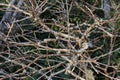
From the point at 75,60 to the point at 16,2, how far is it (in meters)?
1.27

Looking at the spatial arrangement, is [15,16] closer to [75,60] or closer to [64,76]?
[64,76]

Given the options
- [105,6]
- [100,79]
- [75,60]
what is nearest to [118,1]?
[105,6]

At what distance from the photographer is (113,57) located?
3.13 m

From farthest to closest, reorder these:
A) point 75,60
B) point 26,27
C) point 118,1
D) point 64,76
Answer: point 118,1, point 26,27, point 64,76, point 75,60

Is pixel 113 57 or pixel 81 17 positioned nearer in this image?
pixel 113 57

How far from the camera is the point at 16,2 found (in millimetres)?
3039

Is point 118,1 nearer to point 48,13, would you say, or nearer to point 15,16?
point 48,13

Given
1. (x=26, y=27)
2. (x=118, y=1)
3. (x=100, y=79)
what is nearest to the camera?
(x=100, y=79)

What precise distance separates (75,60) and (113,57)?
1232 millimetres

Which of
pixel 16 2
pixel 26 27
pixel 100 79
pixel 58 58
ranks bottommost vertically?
pixel 100 79

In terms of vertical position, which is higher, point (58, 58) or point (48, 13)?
point (48, 13)

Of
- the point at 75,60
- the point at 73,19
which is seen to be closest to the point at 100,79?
the point at 73,19

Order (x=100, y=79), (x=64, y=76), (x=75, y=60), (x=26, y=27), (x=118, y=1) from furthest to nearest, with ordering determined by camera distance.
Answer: (x=118, y=1)
(x=26, y=27)
(x=100, y=79)
(x=64, y=76)
(x=75, y=60)

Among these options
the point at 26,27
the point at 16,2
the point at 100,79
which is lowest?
the point at 100,79
